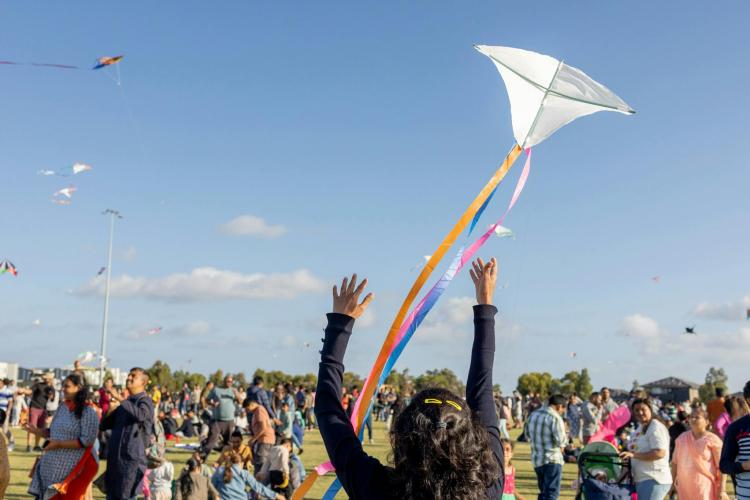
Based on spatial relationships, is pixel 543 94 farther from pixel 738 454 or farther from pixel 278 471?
pixel 278 471

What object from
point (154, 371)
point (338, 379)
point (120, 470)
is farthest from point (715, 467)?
point (154, 371)

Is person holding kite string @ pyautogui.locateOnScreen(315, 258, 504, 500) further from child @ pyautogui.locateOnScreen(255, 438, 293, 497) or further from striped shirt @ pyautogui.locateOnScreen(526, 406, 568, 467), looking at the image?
child @ pyautogui.locateOnScreen(255, 438, 293, 497)

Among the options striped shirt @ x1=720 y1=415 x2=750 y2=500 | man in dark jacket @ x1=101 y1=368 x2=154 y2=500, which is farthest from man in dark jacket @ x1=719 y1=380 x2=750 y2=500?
man in dark jacket @ x1=101 y1=368 x2=154 y2=500

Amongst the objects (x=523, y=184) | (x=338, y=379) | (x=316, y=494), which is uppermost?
(x=523, y=184)

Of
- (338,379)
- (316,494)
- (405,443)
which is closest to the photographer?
(405,443)

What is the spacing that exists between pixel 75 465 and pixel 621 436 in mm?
9234

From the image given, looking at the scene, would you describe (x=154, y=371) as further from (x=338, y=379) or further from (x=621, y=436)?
(x=338, y=379)

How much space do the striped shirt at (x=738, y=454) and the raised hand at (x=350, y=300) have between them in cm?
443

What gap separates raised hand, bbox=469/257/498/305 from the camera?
268 centimetres

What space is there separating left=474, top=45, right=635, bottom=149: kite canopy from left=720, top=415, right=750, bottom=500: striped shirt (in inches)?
125

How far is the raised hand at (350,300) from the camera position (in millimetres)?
2519

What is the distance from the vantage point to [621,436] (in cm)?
1276

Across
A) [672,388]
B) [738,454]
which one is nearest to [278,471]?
[738,454]

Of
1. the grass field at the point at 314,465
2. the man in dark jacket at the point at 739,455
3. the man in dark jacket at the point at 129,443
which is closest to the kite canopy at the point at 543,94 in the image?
the man in dark jacket at the point at 739,455
